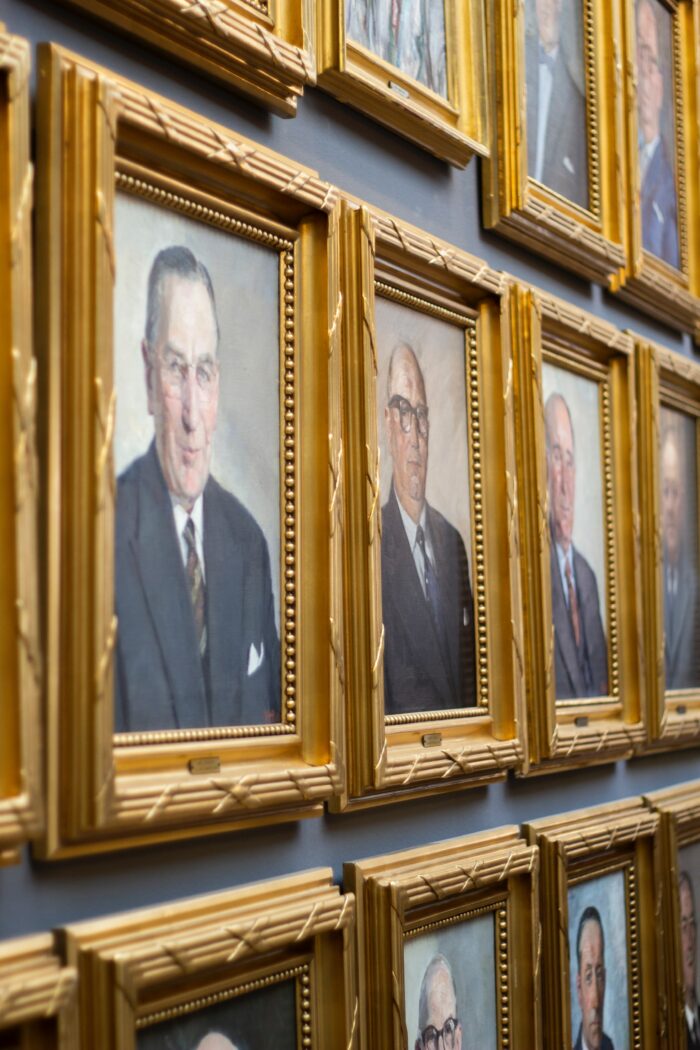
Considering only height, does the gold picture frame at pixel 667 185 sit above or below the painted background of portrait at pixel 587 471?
above

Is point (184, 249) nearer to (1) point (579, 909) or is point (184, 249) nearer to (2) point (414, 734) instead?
(2) point (414, 734)

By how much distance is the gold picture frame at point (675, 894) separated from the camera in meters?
2.98

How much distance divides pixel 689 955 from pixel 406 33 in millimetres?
2211

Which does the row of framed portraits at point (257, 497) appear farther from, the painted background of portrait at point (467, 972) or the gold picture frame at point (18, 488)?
the painted background of portrait at point (467, 972)

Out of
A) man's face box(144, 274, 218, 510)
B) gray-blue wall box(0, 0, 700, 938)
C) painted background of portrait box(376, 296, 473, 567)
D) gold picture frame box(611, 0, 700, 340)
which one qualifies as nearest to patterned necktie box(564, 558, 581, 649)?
gray-blue wall box(0, 0, 700, 938)

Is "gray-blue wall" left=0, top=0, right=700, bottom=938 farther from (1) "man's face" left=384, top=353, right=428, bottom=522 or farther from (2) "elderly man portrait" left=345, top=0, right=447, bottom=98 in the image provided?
(1) "man's face" left=384, top=353, right=428, bottom=522

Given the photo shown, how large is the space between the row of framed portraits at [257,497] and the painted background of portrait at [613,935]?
28cm

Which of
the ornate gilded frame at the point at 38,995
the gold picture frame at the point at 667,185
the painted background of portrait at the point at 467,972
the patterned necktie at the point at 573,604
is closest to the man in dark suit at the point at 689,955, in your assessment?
the patterned necktie at the point at 573,604

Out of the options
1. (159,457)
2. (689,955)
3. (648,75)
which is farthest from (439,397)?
(689,955)

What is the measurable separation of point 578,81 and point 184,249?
1.56 metres

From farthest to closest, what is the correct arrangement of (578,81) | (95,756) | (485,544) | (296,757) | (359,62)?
1. (578,81)
2. (485,544)
3. (359,62)
4. (296,757)
5. (95,756)

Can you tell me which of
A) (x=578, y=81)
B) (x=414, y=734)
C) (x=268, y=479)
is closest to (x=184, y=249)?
(x=268, y=479)

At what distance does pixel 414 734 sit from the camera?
214 cm

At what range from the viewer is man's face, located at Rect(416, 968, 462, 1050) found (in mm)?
2158
